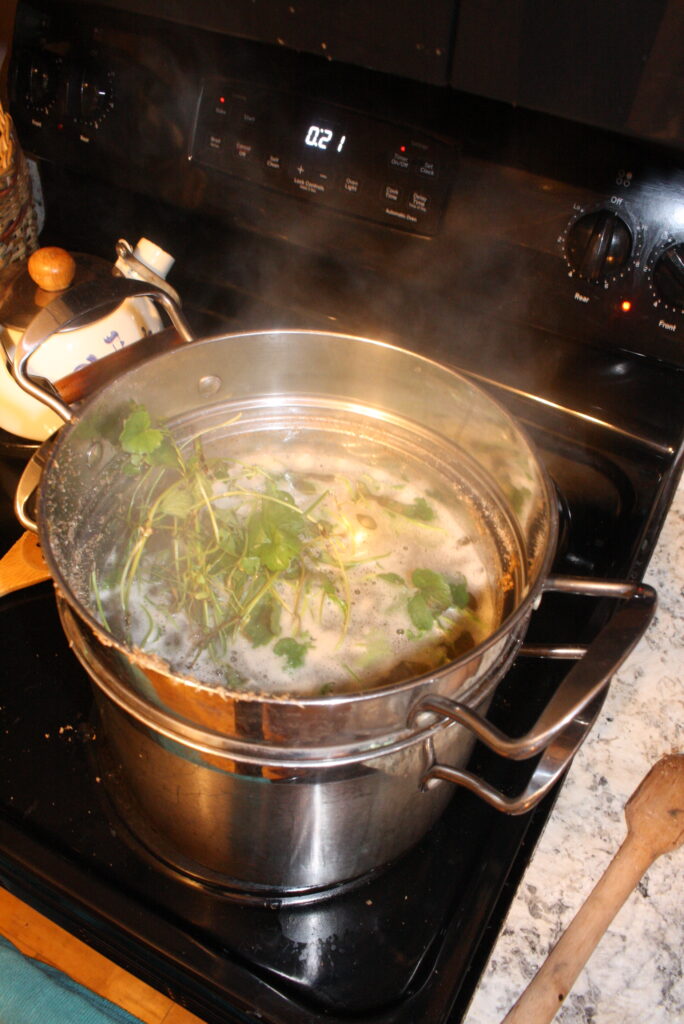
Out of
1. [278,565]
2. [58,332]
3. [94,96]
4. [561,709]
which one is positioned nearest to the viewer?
[561,709]

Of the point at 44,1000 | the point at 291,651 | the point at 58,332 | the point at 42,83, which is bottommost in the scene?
the point at 44,1000

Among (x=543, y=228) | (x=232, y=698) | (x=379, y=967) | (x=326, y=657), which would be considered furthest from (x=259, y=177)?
(x=379, y=967)

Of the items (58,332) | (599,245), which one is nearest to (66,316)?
(58,332)

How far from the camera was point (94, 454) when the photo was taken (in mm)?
814

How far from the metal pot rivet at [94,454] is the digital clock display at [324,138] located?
18.7 inches

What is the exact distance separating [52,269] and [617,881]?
2.98 ft

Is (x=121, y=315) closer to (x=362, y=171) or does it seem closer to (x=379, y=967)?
(x=362, y=171)

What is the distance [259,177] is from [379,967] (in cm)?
92

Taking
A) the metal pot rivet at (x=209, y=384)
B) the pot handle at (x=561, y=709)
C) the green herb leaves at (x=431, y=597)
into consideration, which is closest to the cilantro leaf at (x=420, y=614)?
the green herb leaves at (x=431, y=597)

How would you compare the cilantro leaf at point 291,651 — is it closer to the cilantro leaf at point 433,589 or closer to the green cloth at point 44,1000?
the cilantro leaf at point 433,589

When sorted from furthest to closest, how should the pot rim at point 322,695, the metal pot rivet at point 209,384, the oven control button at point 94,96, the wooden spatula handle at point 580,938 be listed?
1. the oven control button at point 94,96
2. the metal pot rivet at point 209,384
3. the wooden spatula handle at point 580,938
4. the pot rim at point 322,695

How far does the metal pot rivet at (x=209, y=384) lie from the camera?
35.7 inches

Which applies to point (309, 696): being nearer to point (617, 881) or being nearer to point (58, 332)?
point (617, 881)

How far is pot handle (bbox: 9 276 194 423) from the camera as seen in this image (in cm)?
75
